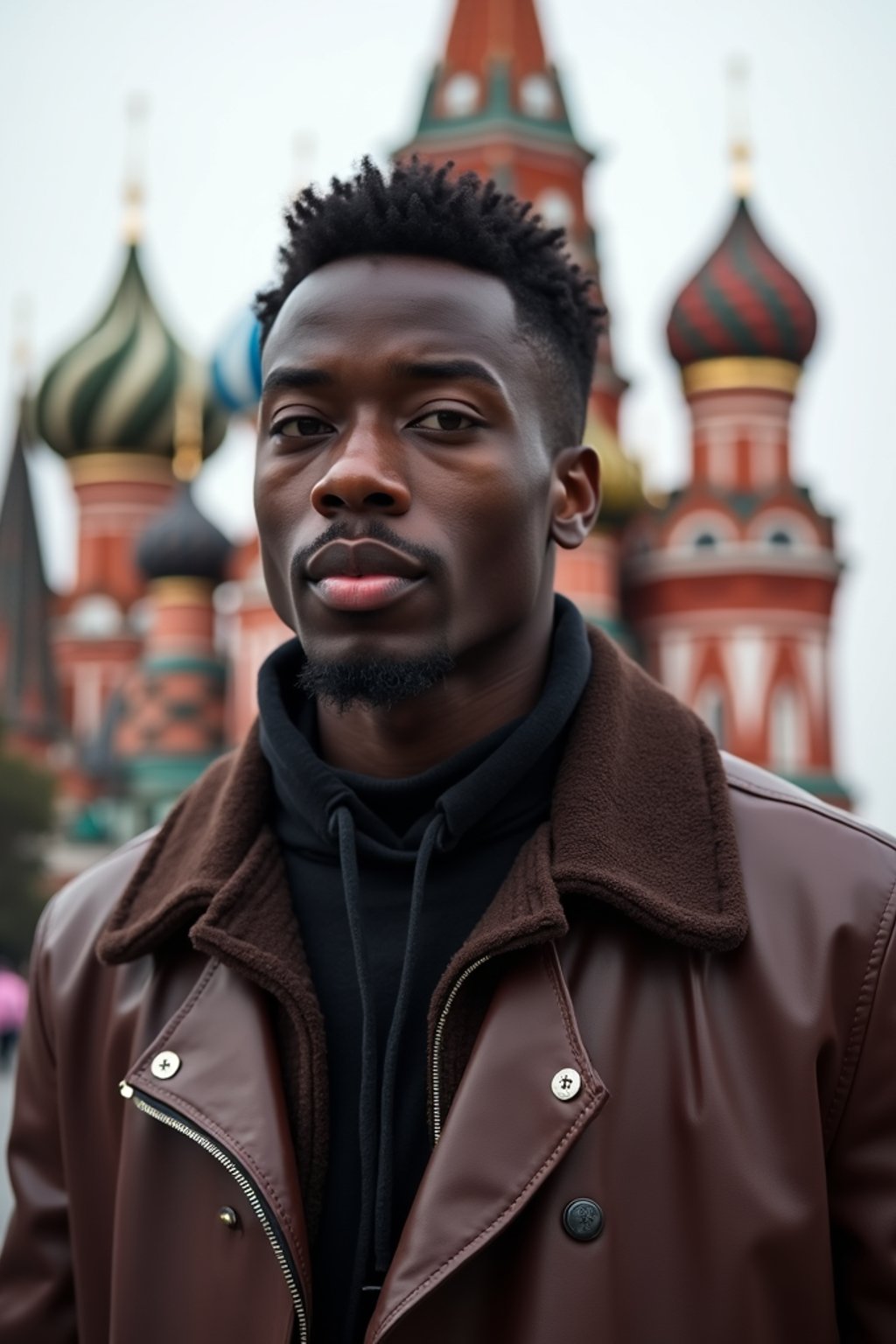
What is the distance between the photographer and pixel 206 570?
22250 millimetres

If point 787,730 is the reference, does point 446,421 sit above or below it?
below

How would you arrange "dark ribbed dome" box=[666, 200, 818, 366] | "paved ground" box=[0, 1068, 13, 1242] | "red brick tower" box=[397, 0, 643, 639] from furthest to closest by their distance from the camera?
"dark ribbed dome" box=[666, 200, 818, 366]
"red brick tower" box=[397, 0, 643, 639]
"paved ground" box=[0, 1068, 13, 1242]

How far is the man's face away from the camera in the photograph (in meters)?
1.87

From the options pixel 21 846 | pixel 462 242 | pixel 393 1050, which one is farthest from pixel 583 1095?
pixel 21 846

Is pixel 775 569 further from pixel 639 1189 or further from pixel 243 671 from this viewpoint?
pixel 639 1189

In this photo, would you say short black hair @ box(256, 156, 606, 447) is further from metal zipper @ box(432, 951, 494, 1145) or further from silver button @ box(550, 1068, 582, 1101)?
silver button @ box(550, 1068, 582, 1101)

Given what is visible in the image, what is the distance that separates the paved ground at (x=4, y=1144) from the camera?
5.59 m

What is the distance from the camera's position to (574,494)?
6.93 ft

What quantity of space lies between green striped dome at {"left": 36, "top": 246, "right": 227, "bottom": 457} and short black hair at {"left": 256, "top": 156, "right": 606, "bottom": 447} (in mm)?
23234

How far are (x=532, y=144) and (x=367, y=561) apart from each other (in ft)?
61.6

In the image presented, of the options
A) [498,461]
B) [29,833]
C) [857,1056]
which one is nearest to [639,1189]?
[857,1056]

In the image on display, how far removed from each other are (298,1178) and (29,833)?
26.5 metres

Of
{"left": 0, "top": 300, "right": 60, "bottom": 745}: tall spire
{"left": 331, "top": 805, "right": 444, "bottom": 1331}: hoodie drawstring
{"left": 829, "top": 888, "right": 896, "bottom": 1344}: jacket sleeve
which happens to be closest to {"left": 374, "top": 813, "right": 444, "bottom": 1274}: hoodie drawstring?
{"left": 331, "top": 805, "right": 444, "bottom": 1331}: hoodie drawstring

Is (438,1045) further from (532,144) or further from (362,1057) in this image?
(532,144)
